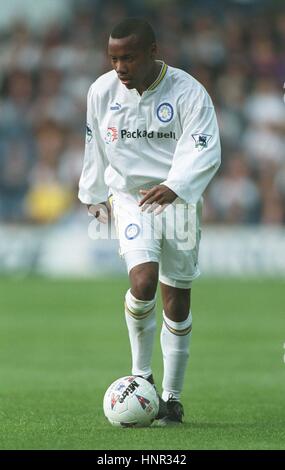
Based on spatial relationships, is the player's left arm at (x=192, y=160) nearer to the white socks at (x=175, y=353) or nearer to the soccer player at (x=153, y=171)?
the soccer player at (x=153, y=171)

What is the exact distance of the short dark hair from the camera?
22.8 feet

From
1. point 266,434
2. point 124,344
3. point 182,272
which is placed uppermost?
point 182,272

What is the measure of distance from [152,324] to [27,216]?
41.8 feet

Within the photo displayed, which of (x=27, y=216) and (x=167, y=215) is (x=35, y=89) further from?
(x=167, y=215)

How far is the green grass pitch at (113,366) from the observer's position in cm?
657

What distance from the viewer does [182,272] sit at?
7.27 metres

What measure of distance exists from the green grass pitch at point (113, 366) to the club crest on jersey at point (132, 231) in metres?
1.14

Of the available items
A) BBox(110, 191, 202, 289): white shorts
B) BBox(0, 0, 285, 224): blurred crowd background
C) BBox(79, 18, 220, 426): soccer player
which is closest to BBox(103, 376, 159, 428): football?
BBox(79, 18, 220, 426): soccer player

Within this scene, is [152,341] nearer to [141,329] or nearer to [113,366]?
[141,329]

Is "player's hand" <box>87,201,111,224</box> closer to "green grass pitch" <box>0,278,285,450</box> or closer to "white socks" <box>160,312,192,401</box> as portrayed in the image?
"white socks" <box>160,312,192,401</box>

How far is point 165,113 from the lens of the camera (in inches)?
283

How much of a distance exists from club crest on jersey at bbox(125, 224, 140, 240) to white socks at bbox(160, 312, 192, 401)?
620 millimetres
